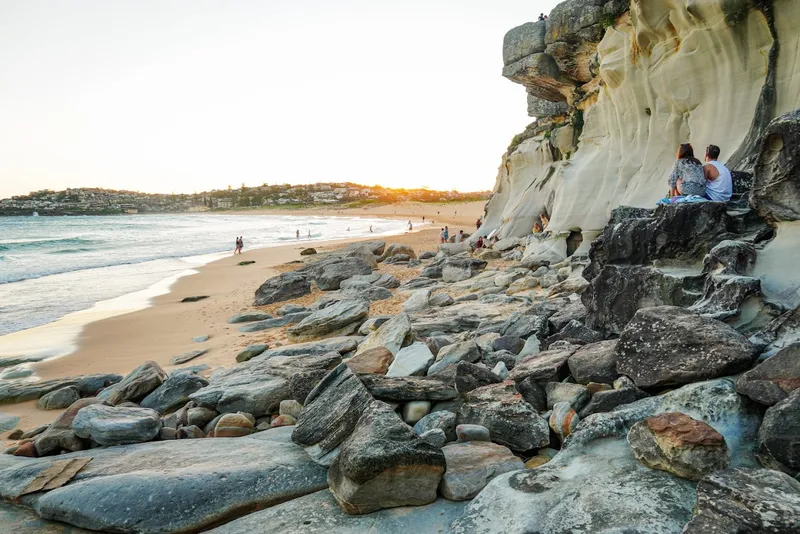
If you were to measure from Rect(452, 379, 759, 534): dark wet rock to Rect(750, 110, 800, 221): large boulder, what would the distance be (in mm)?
2262

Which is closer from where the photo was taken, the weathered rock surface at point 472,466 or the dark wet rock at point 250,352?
the weathered rock surface at point 472,466

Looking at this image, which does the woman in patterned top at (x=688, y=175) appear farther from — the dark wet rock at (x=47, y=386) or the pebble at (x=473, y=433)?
the dark wet rock at (x=47, y=386)

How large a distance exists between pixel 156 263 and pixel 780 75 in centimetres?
2626

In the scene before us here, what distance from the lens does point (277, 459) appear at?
375 centimetres

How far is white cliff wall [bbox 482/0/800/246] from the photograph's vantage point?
30.6 feet

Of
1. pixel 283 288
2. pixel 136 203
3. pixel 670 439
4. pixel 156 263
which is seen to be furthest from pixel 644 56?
pixel 136 203

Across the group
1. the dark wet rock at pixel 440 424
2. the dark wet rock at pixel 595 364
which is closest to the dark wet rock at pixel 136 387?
the dark wet rock at pixel 440 424

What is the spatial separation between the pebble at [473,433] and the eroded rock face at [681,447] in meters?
1.16

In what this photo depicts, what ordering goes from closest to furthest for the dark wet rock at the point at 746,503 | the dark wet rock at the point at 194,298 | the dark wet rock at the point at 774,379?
the dark wet rock at the point at 746,503 → the dark wet rock at the point at 774,379 → the dark wet rock at the point at 194,298

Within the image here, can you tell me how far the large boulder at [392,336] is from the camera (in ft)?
21.1

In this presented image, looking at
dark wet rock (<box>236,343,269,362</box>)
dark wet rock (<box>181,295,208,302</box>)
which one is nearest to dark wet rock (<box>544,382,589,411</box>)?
dark wet rock (<box>236,343,269,362</box>)

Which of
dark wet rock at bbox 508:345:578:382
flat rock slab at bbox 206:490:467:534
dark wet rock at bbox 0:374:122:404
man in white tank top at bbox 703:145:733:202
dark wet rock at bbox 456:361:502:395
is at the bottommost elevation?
dark wet rock at bbox 0:374:122:404

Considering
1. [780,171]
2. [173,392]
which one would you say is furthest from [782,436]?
[173,392]

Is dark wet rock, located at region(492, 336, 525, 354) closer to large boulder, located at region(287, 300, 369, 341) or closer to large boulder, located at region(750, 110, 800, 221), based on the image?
large boulder, located at region(750, 110, 800, 221)
